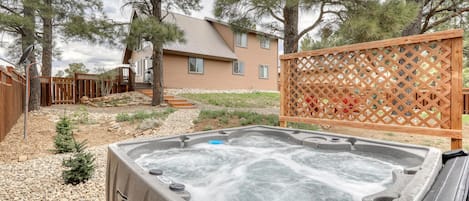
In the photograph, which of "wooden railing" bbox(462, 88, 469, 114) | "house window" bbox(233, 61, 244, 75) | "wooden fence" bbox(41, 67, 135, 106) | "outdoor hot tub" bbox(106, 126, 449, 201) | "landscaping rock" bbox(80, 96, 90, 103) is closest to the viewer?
"outdoor hot tub" bbox(106, 126, 449, 201)

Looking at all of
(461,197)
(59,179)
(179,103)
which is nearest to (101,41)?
(179,103)

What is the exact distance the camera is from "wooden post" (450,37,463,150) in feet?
9.75

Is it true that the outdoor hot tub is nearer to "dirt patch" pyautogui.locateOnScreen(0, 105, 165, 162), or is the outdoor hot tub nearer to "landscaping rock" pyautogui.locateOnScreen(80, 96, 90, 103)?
"dirt patch" pyautogui.locateOnScreen(0, 105, 165, 162)

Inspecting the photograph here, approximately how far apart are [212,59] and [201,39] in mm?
1234

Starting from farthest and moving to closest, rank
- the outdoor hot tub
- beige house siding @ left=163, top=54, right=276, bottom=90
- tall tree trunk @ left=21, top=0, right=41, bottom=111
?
1. beige house siding @ left=163, top=54, right=276, bottom=90
2. tall tree trunk @ left=21, top=0, right=41, bottom=111
3. the outdoor hot tub

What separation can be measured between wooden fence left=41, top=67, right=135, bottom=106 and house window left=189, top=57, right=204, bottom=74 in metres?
2.83

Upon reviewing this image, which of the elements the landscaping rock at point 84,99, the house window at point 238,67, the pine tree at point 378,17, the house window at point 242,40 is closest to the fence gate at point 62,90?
the landscaping rock at point 84,99

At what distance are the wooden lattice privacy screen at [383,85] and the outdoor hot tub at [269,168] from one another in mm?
1153

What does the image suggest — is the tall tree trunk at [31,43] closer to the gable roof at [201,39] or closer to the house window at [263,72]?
the gable roof at [201,39]

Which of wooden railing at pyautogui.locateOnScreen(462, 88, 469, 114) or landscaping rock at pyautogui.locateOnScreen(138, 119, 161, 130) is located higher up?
wooden railing at pyautogui.locateOnScreen(462, 88, 469, 114)

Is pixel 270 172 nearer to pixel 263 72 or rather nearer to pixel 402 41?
pixel 402 41

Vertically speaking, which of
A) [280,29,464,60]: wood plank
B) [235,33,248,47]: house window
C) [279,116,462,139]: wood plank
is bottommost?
[279,116,462,139]: wood plank

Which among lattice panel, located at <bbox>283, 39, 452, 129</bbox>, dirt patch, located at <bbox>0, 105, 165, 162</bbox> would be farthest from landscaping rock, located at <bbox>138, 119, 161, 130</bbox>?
lattice panel, located at <bbox>283, 39, 452, 129</bbox>

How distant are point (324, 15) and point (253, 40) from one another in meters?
9.63
